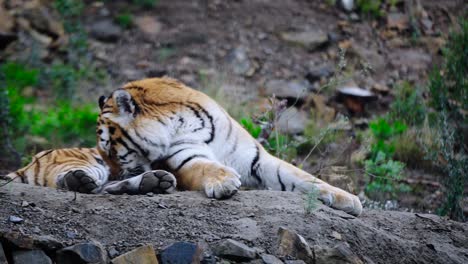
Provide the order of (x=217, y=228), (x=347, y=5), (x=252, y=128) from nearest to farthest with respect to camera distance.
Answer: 1. (x=217, y=228)
2. (x=252, y=128)
3. (x=347, y=5)

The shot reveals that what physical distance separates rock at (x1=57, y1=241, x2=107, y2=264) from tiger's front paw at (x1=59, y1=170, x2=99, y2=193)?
106 cm

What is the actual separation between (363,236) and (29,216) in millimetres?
1824

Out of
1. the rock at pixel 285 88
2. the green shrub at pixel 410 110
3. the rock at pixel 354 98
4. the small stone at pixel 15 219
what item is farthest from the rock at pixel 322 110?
the small stone at pixel 15 219

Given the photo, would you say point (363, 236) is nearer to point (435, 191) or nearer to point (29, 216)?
point (29, 216)

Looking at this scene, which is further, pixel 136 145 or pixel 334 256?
pixel 136 145

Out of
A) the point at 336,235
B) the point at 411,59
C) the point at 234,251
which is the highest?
the point at 234,251

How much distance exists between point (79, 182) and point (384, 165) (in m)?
3.09

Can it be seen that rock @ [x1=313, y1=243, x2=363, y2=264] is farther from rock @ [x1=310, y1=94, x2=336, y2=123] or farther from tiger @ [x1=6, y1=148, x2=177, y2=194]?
rock @ [x1=310, y1=94, x2=336, y2=123]

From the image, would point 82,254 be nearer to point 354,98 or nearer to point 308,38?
point 354,98

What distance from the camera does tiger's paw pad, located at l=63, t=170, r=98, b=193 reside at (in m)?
4.41

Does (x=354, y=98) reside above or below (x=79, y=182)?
below

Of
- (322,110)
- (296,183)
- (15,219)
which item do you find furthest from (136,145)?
(322,110)

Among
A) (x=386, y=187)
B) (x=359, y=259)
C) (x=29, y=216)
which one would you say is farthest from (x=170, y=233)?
(x=386, y=187)

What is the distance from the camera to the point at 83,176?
174 inches
